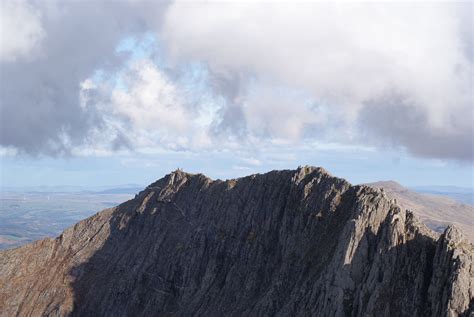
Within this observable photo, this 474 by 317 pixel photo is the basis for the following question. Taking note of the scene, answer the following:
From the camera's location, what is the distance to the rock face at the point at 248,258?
75188mm

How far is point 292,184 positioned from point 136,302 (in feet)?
151

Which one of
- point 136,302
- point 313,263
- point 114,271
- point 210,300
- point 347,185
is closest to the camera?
point 313,263

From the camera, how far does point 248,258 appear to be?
108 meters

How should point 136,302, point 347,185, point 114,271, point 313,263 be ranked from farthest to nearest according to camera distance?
point 114,271
point 136,302
point 347,185
point 313,263

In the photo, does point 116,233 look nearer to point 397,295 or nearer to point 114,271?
point 114,271

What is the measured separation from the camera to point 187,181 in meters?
142

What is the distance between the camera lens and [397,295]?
2928 inches

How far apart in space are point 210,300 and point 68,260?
53.3 m

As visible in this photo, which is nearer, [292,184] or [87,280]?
[292,184]

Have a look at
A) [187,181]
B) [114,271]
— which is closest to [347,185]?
[187,181]

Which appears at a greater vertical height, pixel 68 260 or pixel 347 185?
pixel 347 185

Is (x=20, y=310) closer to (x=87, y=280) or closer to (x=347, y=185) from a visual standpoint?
Answer: (x=87, y=280)

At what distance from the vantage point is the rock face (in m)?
75.2

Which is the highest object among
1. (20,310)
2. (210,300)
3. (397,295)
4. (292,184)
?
(292,184)
